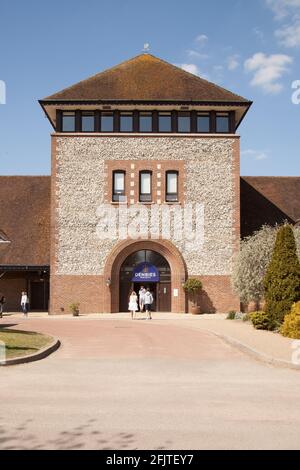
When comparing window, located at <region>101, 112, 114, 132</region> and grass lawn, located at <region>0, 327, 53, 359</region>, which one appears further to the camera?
window, located at <region>101, 112, 114, 132</region>

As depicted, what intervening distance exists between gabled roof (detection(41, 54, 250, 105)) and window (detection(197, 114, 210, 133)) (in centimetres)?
116

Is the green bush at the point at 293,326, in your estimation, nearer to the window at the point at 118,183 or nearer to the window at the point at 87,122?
the window at the point at 118,183

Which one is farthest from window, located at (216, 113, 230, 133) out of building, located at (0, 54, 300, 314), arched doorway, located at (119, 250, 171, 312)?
arched doorway, located at (119, 250, 171, 312)

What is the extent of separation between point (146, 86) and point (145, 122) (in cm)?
249

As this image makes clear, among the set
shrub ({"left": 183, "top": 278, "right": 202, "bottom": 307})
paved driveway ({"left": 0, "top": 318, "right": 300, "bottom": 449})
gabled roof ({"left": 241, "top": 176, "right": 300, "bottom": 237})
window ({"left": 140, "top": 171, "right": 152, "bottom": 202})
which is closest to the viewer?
paved driveway ({"left": 0, "top": 318, "right": 300, "bottom": 449})

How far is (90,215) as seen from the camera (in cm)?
3312

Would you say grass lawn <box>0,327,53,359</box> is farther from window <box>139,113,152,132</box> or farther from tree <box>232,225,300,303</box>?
window <box>139,113,152,132</box>

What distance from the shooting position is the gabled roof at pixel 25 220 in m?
35.0

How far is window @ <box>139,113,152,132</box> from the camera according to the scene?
3375 cm

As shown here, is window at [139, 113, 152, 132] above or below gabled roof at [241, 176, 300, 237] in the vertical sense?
above

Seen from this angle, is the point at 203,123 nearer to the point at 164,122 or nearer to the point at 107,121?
the point at 164,122

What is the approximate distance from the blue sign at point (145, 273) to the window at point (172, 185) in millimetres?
4360

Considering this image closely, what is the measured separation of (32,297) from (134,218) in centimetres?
960

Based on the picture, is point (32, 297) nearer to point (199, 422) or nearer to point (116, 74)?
point (116, 74)
